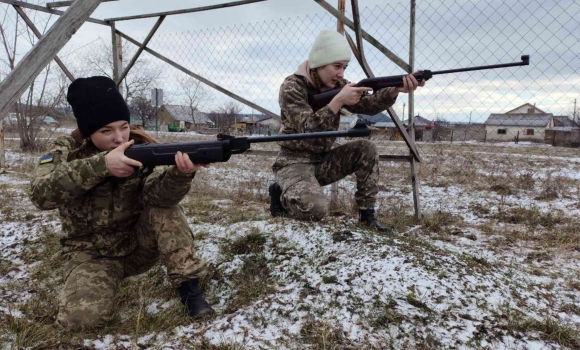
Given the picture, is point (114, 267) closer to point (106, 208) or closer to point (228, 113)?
point (106, 208)

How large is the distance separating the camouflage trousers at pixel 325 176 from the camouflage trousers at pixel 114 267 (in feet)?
3.18

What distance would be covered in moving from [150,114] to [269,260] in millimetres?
47838

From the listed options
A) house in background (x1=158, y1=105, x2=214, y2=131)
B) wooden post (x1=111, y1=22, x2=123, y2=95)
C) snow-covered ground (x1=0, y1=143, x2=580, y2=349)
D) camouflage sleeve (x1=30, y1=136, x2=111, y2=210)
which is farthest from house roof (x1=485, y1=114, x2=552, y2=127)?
house in background (x1=158, y1=105, x2=214, y2=131)

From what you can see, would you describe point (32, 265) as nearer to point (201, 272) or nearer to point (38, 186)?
point (38, 186)

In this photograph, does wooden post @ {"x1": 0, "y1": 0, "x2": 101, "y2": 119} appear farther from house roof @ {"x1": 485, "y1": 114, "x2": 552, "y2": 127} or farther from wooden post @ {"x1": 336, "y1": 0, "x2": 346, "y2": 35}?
house roof @ {"x1": 485, "y1": 114, "x2": 552, "y2": 127}

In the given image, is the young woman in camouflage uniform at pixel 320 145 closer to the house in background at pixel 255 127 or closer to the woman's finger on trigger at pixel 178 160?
the woman's finger on trigger at pixel 178 160

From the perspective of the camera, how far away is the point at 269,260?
Answer: 2.64 meters

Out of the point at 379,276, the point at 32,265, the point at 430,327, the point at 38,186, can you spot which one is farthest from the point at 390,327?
the point at 32,265

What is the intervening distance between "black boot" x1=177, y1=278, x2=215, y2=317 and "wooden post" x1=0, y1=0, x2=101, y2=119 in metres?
1.70

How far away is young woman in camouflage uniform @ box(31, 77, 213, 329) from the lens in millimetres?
1907

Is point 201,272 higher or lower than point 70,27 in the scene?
lower

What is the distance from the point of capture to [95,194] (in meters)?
2.16

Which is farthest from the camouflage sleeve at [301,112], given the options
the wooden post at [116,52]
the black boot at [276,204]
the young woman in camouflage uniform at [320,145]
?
the wooden post at [116,52]

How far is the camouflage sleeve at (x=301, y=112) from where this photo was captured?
2699mm
